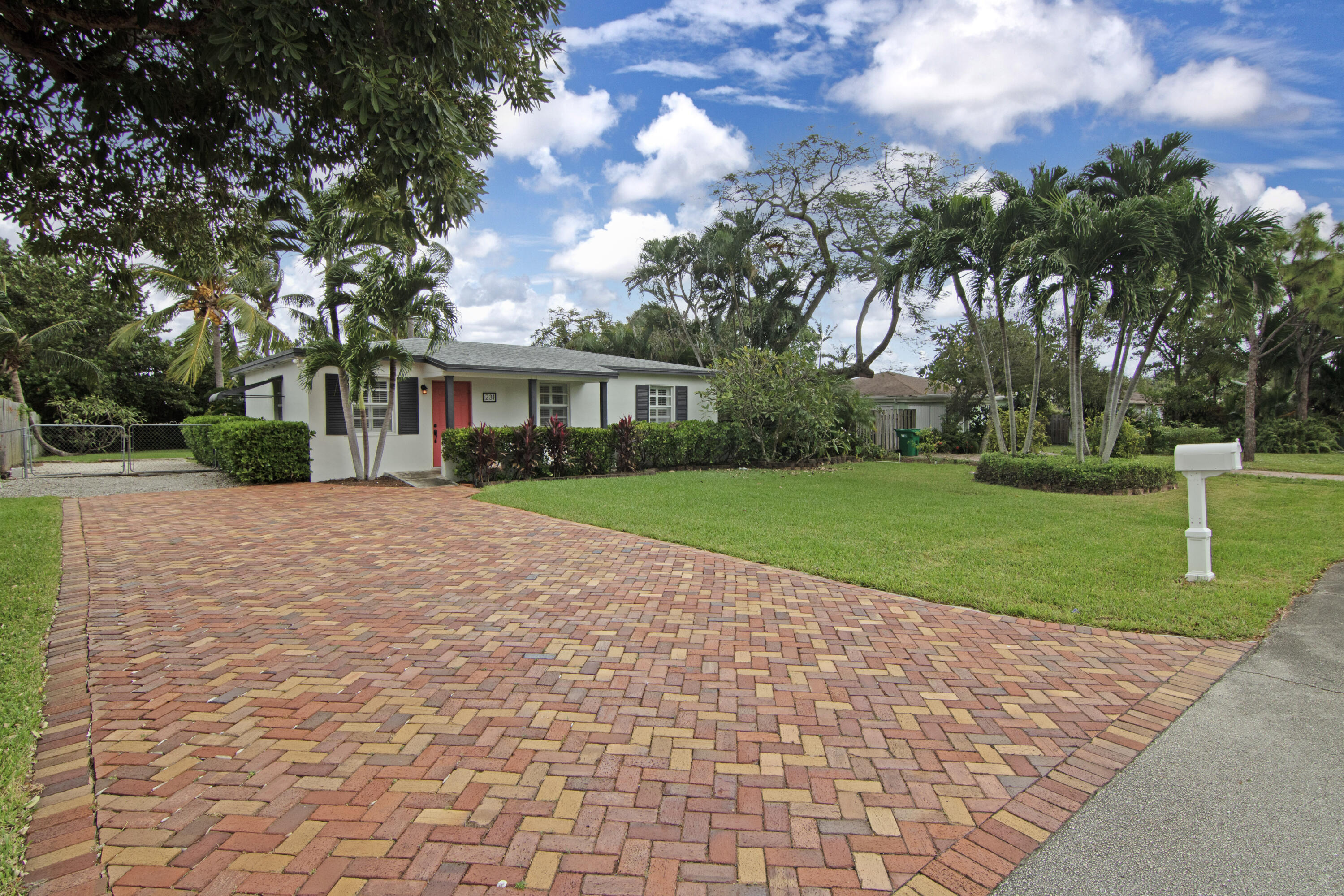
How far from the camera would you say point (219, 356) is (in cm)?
2561

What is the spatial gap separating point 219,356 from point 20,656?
1003 inches

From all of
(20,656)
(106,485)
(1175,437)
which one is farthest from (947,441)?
(20,656)

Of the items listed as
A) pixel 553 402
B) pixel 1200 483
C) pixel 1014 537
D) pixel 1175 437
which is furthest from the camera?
pixel 1175 437

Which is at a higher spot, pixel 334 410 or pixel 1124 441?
pixel 334 410

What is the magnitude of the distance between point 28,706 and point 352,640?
1.66 meters

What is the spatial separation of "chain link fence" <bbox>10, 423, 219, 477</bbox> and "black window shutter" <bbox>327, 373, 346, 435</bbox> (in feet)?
11.8

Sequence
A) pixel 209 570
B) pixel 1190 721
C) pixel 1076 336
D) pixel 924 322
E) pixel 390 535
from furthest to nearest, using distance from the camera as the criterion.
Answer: pixel 924 322 < pixel 1076 336 < pixel 390 535 < pixel 209 570 < pixel 1190 721

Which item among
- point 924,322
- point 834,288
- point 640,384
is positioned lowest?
point 640,384

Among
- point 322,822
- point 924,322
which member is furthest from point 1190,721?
point 924,322

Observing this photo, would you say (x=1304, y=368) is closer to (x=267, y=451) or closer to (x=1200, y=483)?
(x=1200, y=483)

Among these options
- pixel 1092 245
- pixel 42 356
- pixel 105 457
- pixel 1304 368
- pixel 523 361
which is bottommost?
pixel 105 457

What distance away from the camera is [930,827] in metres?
2.68

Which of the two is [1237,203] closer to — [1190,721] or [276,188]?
[1190,721]

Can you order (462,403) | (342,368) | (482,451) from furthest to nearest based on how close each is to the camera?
(462,403), (482,451), (342,368)
